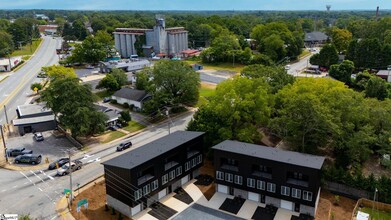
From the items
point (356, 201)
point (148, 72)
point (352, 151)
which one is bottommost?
point (356, 201)

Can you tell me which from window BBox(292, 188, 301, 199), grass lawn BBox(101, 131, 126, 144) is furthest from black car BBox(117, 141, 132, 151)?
window BBox(292, 188, 301, 199)

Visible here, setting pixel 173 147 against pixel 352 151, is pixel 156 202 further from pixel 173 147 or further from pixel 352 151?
pixel 352 151

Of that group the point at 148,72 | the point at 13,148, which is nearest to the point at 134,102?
the point at 148,72

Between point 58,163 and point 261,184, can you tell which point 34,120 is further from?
point 261,184

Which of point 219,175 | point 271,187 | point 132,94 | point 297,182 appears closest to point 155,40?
point 132,94

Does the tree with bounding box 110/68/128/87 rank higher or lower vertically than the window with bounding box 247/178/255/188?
higher

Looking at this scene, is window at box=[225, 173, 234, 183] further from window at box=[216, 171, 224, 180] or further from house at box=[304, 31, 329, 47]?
house at box=[304, 31, 329, 47]
